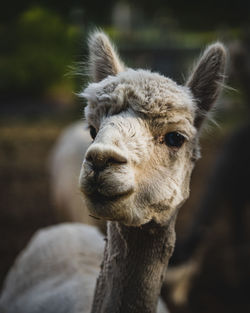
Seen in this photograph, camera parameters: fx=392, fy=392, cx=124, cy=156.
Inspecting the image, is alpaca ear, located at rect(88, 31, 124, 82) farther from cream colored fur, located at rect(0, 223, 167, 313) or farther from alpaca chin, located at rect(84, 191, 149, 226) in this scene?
cream colored fur, located at rect(0, 223, 167, 313)

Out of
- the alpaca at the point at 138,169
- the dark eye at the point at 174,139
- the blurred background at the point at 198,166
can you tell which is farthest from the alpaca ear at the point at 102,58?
the dark eye at the point at 174,139

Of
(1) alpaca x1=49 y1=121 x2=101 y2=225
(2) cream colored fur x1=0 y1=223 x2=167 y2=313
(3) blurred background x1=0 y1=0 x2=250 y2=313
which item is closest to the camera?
(2) cream colored fur x1=0 y1=223 x2=167 y2=313

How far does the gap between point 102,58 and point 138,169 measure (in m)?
0.82

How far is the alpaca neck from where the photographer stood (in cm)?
176

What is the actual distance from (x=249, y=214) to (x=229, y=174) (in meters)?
1.99

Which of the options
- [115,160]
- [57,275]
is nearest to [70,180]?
[57,275]

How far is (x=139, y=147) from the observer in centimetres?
157

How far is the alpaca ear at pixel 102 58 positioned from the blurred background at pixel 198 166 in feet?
0.67

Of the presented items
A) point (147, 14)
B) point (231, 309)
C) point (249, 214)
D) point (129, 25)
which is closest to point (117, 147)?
point (231, 309)

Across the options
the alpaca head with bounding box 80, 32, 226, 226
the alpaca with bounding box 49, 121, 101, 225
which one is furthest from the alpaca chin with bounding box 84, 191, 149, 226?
the alpaca with bounding box 49, 121, 101, 225

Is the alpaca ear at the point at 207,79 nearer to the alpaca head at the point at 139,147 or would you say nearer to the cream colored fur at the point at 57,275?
the alpaca head at the point at 139,147

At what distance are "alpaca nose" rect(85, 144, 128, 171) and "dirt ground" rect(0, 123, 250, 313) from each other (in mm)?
2345

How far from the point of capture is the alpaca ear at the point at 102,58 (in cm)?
212

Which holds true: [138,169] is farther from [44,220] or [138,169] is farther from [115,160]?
[44,220]
